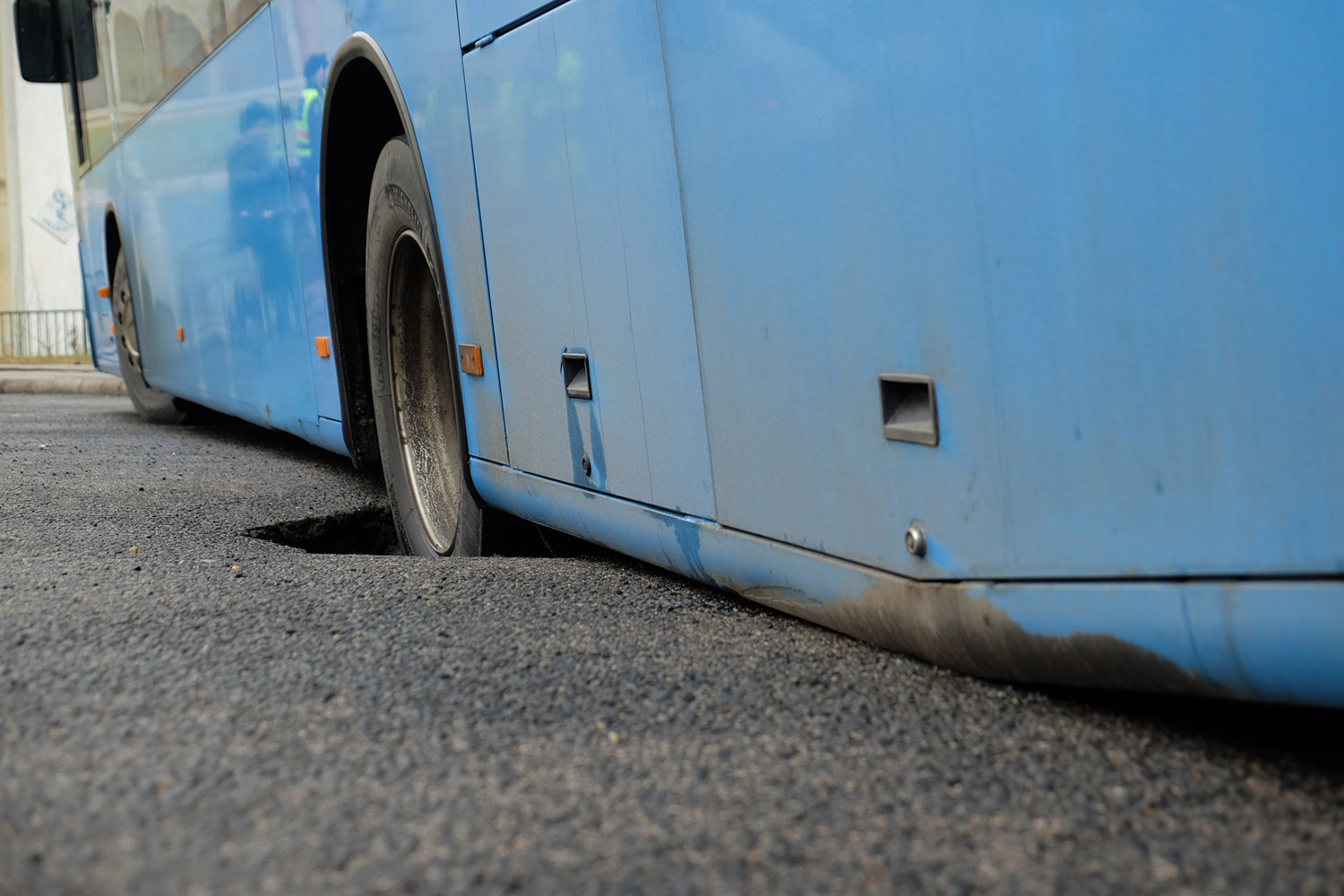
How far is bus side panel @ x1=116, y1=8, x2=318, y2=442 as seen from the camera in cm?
499

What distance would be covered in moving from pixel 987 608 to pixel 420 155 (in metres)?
2.17

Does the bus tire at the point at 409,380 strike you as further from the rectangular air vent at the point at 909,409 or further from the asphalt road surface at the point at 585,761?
the rectangular air vent at the point at 909,409

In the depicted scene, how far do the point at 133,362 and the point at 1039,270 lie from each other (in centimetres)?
829

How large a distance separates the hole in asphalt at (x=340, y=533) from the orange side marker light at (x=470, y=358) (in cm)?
107

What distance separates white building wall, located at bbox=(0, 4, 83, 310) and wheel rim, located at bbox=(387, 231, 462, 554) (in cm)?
2187

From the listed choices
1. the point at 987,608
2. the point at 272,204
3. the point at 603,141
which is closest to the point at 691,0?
the point at 603,141

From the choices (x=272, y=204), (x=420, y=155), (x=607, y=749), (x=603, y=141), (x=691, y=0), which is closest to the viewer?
(x=607, y=749)

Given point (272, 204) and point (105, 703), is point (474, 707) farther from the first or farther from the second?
point (272, 204)

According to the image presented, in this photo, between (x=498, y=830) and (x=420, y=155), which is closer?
(x=498, y=830)

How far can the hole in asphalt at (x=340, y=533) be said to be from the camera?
4430 millimetres

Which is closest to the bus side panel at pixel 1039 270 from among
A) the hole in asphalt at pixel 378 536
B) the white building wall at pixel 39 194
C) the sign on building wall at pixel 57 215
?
the hole in asphalt at pixel 378 536

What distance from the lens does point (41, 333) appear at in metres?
23.6

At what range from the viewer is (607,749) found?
1881 millimetres

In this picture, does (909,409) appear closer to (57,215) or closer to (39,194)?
(57,215)
